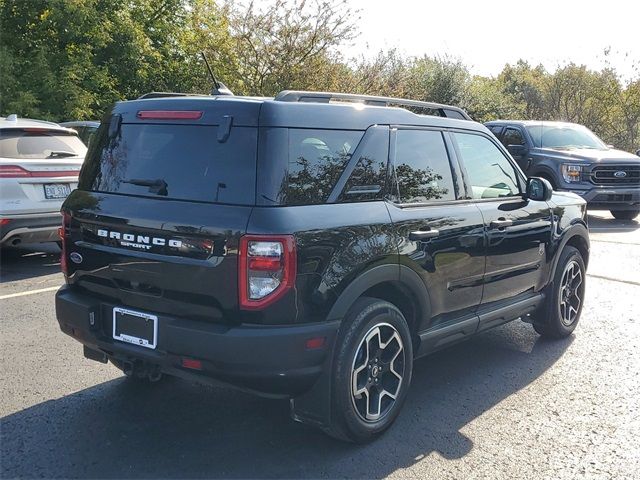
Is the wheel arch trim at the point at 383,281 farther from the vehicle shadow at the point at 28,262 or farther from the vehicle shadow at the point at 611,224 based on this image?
the vehicle shadow at the point at 611,224

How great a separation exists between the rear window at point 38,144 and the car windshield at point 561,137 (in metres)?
Result: 8.90

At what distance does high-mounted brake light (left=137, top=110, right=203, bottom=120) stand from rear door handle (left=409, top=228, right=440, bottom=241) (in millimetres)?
1369

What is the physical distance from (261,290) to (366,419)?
1025 millimetres

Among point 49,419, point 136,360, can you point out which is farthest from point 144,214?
point 49,419

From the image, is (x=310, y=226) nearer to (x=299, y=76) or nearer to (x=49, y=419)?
(x=49, y=419)

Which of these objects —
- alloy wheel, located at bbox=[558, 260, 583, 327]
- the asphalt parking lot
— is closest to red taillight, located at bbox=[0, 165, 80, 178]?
the asphalt parking lot

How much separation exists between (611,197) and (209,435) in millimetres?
10777

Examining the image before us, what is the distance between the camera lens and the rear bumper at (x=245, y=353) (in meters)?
2.95

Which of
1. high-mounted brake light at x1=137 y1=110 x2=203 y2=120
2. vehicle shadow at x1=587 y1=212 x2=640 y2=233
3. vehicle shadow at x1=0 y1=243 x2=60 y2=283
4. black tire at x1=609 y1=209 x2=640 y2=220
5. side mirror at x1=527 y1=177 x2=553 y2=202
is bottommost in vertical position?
vehicle shadow at x1=0 y1=243 x2=60 y2=283

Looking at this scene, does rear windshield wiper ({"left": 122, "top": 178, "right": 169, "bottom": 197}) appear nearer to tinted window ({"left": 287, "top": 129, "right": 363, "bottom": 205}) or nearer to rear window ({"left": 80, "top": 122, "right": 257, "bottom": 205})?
rear window ({"left": 80, "top": 122, "right": 257, "bottom": 205})

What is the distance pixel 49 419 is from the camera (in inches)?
143

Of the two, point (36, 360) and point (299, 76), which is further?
point (299, 76)

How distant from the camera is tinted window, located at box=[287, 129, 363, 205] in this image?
3152mm

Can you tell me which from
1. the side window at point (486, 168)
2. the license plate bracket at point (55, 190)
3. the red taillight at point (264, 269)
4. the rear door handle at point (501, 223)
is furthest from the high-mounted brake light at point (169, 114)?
the license plate bracket at point (55, 190)
